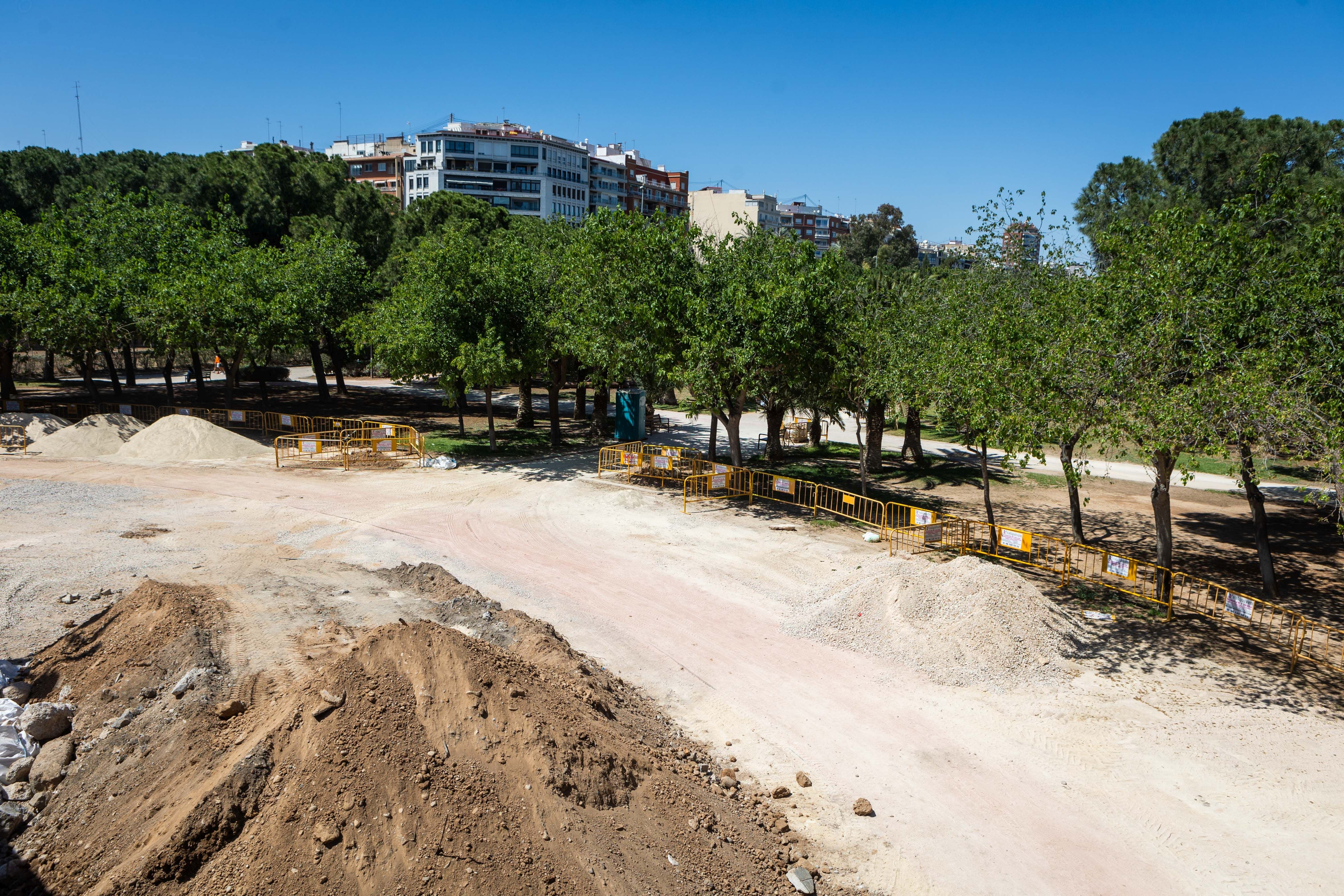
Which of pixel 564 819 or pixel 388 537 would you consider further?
pixel 388 537

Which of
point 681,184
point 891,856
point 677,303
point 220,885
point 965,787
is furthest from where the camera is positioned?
point 681,184

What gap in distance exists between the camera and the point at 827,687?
11734mm

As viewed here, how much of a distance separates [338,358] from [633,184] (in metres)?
76.9

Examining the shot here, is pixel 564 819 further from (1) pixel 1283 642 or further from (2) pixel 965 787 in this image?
(1) pixel 1283 642

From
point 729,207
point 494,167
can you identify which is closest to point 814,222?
point 729,207

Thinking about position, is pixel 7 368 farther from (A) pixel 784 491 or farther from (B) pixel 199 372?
(A) pixel 784 491

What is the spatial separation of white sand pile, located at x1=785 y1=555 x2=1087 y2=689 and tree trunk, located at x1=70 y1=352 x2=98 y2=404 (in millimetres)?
32882

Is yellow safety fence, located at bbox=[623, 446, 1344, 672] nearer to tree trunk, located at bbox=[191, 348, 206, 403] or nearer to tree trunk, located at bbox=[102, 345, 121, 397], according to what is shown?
tree trunk, located at bbox=[191, 348, 206, 403]

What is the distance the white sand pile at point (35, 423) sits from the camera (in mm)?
26781

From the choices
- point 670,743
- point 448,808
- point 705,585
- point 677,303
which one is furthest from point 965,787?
point 677,303

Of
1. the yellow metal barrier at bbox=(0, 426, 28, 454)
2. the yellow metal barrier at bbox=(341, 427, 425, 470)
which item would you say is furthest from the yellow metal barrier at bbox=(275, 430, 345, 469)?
the yellow metal barrier at bbox=(0, 426, 28, 454)

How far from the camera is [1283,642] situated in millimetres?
13781

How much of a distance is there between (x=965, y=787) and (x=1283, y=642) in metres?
8.84

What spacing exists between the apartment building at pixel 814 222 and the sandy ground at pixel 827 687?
137613 millimetres
